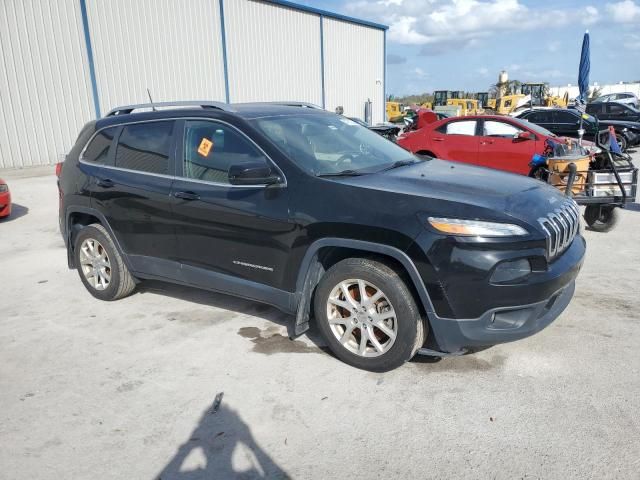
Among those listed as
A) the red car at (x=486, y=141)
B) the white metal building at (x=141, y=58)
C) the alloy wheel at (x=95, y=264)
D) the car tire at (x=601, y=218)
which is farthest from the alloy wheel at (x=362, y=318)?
the white metal building at (x=141, y=58)

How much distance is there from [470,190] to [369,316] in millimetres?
1042

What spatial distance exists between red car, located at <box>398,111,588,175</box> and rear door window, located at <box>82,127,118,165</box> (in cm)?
689

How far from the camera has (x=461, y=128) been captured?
34.7ft

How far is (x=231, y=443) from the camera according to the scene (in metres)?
2.85

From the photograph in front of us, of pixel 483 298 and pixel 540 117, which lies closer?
pixel 483 298

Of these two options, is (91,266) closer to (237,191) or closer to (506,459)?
(237,191)

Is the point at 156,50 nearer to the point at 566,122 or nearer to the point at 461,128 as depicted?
the point at 461,128

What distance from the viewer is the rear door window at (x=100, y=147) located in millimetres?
4809

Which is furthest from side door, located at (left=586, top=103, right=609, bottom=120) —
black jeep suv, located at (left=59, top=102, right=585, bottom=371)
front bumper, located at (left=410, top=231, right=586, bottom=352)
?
front bumper, located at (left=410, top=231, right=586, bottom=352)

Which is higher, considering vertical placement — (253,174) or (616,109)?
(253,174)

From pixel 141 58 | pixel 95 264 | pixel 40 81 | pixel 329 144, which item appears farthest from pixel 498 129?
pixel 40 81

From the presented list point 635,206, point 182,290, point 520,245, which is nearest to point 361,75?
point 635,206

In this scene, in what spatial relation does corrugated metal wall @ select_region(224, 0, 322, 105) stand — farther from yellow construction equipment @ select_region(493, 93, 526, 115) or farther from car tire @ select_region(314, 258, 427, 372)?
car tire @ select_region(314, 258, 427, 372)

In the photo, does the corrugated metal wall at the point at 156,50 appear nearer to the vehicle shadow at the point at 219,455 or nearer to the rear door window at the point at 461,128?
the rear door window at the point at 461,128
